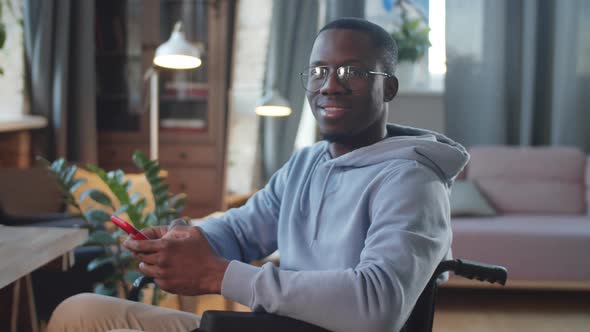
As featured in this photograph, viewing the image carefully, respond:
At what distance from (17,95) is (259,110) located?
148 centimetres

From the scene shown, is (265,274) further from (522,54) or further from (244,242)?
(522,54)

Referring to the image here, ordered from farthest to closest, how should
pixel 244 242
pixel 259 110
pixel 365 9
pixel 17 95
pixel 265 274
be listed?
1. pixel 365 9
2. pixel 17 95
3. pixel 259 110
4. pixel 244 242
5. pixel 265 274

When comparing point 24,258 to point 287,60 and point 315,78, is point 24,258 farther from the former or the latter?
point 287,60

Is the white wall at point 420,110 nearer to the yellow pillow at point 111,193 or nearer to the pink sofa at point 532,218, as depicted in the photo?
the pink sofa at point 532,218

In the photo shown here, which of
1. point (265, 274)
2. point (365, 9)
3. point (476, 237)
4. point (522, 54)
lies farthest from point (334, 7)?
point (265, 274)

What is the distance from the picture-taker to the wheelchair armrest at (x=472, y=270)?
993 millimetres

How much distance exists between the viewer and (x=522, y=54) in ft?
11.7

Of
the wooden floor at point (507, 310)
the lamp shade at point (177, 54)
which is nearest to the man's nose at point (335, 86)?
the wooden floor at point (507, 310)

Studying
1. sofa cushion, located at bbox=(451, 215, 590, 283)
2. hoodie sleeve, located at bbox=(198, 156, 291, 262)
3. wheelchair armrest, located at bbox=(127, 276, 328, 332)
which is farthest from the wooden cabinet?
wheelchair armrest, located at bbox=(127, 276, 328, 332)

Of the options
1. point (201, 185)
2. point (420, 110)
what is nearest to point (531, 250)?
point (420, 110)

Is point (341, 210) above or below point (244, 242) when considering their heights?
above

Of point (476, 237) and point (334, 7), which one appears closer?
point (476, 237)

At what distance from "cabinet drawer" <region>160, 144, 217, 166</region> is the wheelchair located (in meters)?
2.63

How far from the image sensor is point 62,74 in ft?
11.3
